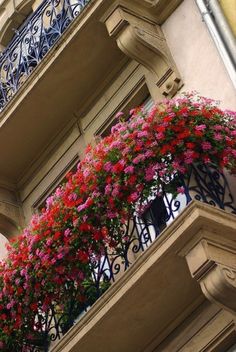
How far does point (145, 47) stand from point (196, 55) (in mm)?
605

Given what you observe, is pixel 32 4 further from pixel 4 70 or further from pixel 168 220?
pixel 168 220

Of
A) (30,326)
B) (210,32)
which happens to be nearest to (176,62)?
(210,32)

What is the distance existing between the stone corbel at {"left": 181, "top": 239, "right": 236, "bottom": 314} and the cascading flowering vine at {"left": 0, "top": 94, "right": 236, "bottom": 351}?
0.87 metres

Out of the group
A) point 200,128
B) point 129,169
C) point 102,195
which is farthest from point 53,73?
point 200,128

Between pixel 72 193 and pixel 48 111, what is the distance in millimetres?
2902

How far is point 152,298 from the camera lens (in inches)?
416

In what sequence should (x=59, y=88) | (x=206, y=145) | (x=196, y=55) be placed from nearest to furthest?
(x=206, y=145)
(x=196, y=55)
(x=59, y=88)

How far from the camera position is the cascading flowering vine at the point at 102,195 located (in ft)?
35.9

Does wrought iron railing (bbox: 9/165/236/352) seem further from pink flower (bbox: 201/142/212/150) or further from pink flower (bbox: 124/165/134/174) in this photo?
pink flower (bbox: 124/165/134/174)

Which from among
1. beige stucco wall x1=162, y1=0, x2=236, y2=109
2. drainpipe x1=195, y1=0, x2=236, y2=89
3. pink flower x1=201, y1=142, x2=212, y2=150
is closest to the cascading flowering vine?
pink flower x1=201, y1=142, x2=212, y2=150

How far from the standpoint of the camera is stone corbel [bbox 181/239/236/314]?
9852 mm

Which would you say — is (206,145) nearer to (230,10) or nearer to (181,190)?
(181,190)

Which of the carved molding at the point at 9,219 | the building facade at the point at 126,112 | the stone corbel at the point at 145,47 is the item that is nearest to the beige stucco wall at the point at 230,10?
the building facade at the point at 126,112

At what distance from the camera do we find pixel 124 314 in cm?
1064
